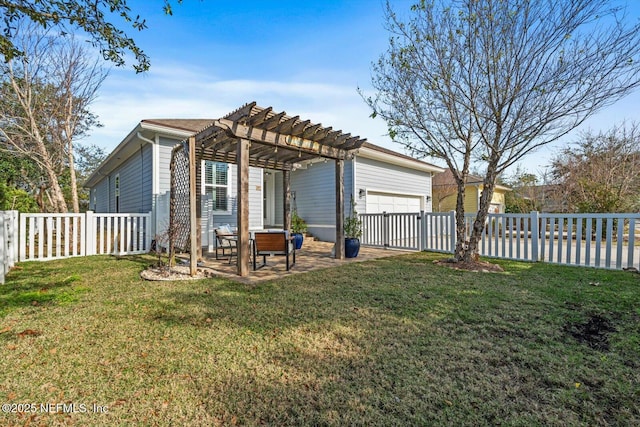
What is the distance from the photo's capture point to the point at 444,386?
6.38 ft

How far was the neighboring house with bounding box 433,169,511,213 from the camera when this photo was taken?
20.2 meters

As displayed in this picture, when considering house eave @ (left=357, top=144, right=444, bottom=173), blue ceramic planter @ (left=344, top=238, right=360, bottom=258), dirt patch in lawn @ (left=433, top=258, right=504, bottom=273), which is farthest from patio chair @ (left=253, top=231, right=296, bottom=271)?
house eave @ (left=357, top=144, right=444, bottom=173)

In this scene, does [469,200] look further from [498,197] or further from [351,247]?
[351,247]

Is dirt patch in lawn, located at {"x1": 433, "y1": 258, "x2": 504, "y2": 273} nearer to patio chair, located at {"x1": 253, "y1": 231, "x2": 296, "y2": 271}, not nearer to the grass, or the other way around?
the grass

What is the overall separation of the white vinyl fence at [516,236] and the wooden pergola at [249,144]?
2.94 m

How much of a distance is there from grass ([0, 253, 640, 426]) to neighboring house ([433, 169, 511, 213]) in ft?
55.8

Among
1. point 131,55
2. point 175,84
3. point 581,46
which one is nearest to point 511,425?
point 131,55

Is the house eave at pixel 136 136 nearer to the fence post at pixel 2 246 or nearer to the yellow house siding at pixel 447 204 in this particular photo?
the fence post at pixel 2 246

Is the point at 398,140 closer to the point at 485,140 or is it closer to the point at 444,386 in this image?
the point at 485,140

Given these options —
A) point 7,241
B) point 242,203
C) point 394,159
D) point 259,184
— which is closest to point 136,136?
point 259,184

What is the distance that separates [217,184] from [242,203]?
168 inches

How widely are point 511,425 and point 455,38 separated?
6298 millimetres

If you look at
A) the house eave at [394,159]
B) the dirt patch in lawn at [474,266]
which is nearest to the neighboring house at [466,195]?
the house eave at [394,159]

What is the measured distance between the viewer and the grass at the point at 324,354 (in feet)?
5.66
